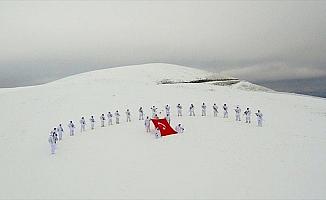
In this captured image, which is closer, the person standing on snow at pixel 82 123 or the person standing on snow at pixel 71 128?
the person standing on snow at pixel 71 128

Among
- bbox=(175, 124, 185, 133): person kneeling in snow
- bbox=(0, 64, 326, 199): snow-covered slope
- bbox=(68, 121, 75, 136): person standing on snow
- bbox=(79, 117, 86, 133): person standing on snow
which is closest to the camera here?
bbox=(0, 64, 326, 199): snow-covered slope

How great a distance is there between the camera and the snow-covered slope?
40.3 feet

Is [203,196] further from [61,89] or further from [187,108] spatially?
[61,89]

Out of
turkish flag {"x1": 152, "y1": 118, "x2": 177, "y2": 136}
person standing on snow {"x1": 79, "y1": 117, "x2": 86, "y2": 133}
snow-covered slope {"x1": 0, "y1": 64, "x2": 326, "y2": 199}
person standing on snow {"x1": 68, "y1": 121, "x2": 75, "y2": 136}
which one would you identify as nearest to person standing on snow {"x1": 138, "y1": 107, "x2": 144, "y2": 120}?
snow-covered slope {"x1": 0, "y1": 64, "x2": 326, "y2": 199}

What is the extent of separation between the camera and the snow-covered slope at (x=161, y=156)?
12.3m

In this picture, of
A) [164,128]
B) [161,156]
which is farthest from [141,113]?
[161,156]

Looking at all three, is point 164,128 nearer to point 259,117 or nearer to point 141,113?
point 141,113

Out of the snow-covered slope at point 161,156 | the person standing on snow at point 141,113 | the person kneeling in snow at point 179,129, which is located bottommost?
the snow-covered slope at point 161,156

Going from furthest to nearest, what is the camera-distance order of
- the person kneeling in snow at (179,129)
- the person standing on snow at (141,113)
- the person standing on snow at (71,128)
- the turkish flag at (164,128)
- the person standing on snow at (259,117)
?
the person standing on snow at (141,113), the person standing on snow at (259,117), the person standing on snow at (71,128), the person kneeling in snow at (179,129), the turkish flag at (164,128)

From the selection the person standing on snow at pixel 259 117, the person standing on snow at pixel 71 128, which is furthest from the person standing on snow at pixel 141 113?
the person standing on snow at pixel 259 117

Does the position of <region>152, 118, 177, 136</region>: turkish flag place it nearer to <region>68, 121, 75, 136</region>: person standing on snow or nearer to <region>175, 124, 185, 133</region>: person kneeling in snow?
<region>175, 124, 185, 133</region>: person kneeling in snow

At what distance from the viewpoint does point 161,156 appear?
15.1 m

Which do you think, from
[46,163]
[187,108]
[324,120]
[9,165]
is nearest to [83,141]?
[46,163]

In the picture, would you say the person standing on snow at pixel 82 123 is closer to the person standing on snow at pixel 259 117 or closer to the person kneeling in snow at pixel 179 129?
the person kneeling in snow at pixel 179 129
